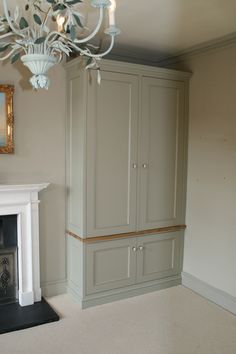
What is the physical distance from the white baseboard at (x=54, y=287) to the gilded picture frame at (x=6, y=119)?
4.32ft

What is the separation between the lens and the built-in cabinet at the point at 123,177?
3150 millimetres

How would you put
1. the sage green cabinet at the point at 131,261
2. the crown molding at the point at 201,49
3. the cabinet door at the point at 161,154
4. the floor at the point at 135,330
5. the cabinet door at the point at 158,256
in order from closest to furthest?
the floor at the point at 135,330
the crown molding at the point at 201,49
the sage green cabinet at the point at 131,261
the cabinet door at the point at 161,154
the cabinet door at the point at 158,256

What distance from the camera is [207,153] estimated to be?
11.1 ft

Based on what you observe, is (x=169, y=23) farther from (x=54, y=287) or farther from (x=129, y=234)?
(x=54, y=287)

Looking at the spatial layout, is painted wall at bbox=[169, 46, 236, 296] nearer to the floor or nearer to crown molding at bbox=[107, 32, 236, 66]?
crown molding at bbox=[107, 32, 236, 66]

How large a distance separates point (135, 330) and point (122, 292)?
1.87 feet

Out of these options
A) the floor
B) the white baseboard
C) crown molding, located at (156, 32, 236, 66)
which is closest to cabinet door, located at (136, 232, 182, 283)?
the floor

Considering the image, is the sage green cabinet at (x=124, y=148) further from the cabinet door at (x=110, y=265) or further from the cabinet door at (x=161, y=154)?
the cabinet door at (x=110, y=265)

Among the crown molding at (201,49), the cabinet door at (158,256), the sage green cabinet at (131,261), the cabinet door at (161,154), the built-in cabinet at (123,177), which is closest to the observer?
the crown molding at (201,49)

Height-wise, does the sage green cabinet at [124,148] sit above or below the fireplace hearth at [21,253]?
above

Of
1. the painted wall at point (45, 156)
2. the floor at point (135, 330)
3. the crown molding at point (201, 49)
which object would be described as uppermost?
the crown molding at point (201, 49)

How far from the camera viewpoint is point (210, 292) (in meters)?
3.40

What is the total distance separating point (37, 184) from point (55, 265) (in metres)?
0.87

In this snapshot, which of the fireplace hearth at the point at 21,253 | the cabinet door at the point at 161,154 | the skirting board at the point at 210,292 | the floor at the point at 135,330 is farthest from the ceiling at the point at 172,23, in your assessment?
the floor at the point at 135,330
